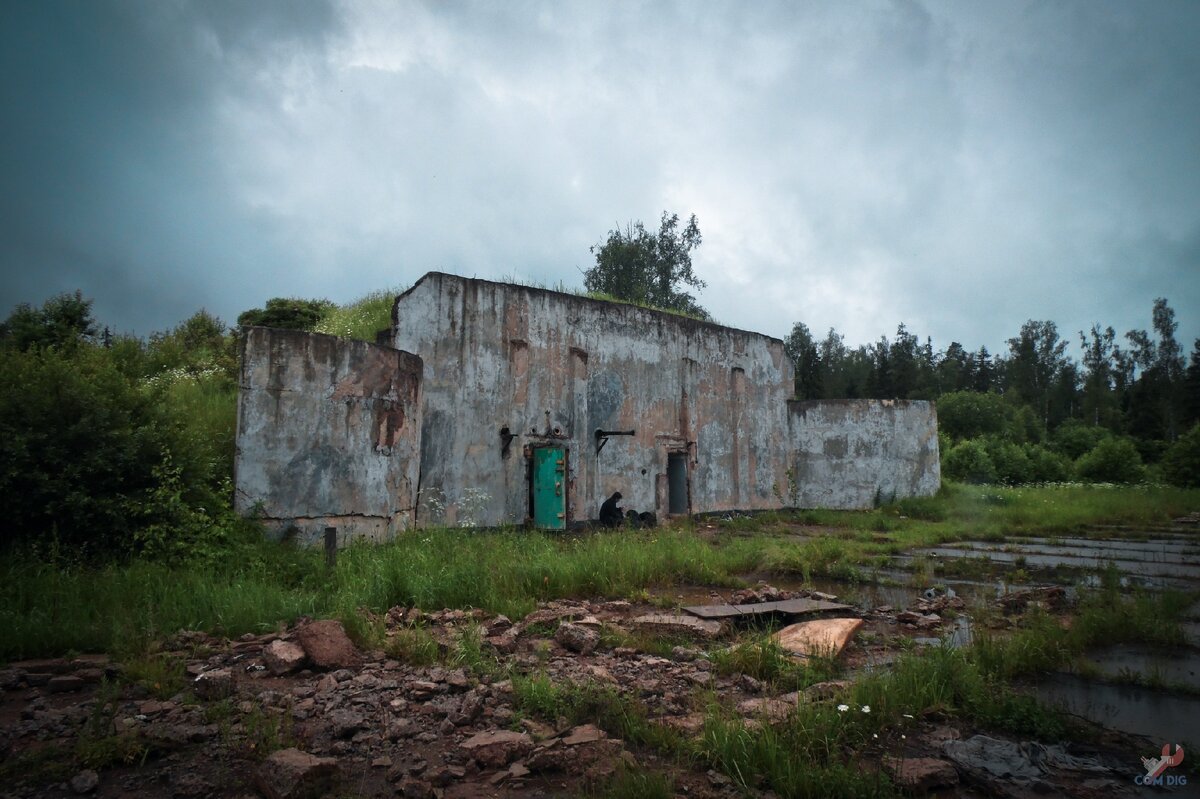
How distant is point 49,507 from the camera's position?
614cm

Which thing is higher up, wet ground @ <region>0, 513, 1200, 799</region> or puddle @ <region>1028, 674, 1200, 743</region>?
wet ground @ <region>0, 513, 1200, 799</region>

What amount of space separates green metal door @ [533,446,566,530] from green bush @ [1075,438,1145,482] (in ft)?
83.3

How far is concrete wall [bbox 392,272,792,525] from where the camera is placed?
11.8 m

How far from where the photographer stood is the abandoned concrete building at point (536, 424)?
8.23m

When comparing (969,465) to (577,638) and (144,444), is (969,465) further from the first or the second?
(144,444)

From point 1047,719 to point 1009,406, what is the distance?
151ft

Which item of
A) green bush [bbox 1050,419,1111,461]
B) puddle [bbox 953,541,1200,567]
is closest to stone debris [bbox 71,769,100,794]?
puddle [bbox 953,541,1200,567]

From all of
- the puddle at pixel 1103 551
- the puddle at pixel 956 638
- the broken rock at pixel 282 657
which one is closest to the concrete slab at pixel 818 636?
the puddle at pixel 956 638

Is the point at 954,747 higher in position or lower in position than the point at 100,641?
lower

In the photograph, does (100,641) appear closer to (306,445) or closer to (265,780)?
(265,780)

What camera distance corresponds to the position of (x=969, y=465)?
1042 inches

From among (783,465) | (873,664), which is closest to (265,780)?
(873,664)
